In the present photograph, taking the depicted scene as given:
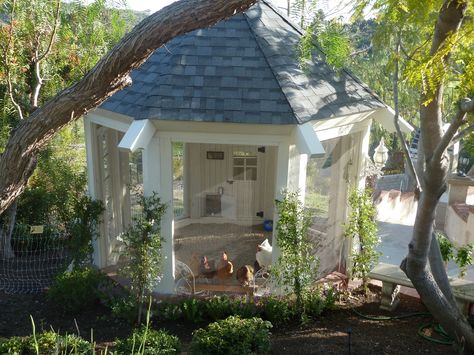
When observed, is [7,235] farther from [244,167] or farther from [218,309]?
[218,309]

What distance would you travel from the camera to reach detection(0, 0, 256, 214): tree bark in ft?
11.9

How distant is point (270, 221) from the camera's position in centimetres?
948

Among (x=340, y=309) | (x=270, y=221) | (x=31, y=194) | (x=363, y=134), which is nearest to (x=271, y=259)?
(x=340, y=309)

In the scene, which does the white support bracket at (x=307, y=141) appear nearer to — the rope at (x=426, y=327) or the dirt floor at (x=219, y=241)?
the rope at (x=426, y=327)

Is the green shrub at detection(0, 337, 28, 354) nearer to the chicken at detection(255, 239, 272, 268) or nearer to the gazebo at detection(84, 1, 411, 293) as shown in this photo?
the gazebo at detection(84, 1, 411, 293)

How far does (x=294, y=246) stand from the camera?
21.0ft

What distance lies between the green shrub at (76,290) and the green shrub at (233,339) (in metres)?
2.56

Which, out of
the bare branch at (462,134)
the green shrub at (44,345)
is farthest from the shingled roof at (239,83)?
the green shrub at (44,345)

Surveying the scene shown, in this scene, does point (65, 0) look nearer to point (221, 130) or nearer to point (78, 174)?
point (221, 130)

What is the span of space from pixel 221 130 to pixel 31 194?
5.50 m

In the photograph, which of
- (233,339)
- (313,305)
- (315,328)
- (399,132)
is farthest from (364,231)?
(233,339)

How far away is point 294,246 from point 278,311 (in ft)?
3.07

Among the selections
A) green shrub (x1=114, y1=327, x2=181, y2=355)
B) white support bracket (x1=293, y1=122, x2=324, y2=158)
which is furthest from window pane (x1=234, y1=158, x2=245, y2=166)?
green shrub (x1=114, y1=327, x2=181, y2=355)

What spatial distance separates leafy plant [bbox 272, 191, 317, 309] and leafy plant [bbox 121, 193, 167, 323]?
162 centimetres
